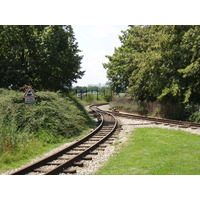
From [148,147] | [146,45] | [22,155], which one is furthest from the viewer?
[146,45]

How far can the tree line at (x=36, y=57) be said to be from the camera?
19.7 meters

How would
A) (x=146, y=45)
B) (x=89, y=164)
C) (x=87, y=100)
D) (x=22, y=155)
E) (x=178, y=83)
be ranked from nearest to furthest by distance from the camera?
(x=89, y=164) < (x=22, y=155) < (x=178, y=83) < (x=146, y=45) < (x=87, y=100)

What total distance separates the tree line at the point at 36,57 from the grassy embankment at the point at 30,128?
409 cm

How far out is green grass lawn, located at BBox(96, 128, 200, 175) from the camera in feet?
23.2

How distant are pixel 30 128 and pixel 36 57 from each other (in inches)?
399

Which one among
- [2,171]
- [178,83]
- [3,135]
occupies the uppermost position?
[178,83]

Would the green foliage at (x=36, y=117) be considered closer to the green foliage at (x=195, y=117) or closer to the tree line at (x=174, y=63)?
the tree line at (x=174, y=63)

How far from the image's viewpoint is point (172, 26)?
63.7ft

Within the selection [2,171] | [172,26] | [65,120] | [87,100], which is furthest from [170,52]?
[87,100]

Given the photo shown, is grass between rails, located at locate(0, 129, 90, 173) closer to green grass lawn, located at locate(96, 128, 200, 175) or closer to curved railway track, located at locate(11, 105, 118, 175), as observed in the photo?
curved railway track, located at locate(11, 105, 118, 175)

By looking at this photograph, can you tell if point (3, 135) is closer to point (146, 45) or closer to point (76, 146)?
point (76, 146)

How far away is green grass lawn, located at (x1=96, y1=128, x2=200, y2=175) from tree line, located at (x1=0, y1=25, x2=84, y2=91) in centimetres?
1114
